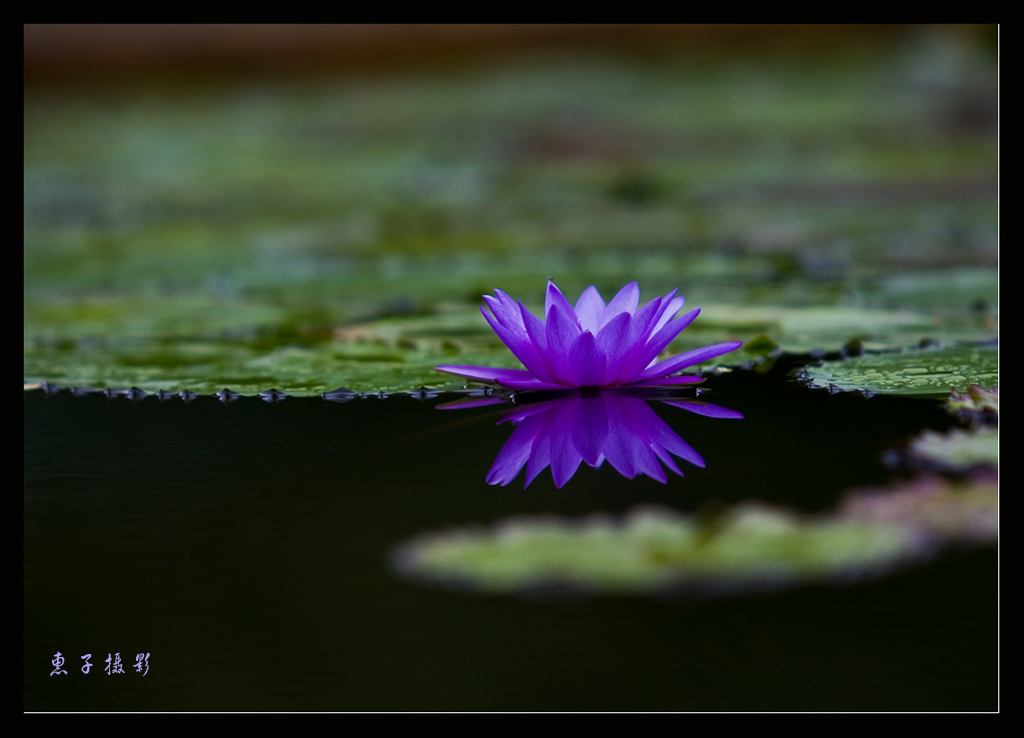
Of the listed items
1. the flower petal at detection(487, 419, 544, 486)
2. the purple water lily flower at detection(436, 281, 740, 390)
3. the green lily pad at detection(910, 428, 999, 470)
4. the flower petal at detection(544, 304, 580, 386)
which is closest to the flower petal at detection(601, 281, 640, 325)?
the purple water lily flower at detection(436, 281, 740, 390)

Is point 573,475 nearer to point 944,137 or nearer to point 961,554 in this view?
point 961,554

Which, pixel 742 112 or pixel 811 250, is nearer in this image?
pixel 811 250

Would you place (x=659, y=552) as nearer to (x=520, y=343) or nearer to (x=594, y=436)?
(x=594, y=436)

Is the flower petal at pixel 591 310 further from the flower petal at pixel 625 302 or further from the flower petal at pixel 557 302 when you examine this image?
the flower petal at pixel 557 302

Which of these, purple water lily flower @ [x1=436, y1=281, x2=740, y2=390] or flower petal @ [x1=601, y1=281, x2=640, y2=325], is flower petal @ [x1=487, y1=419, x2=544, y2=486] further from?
flower petal @ [x1=601, y1=281, x2=640, y2=325]

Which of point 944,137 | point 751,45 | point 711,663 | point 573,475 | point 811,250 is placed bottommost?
point 711,663

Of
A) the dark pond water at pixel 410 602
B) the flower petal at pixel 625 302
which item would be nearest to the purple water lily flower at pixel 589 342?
the flower petal at pixel 625 302

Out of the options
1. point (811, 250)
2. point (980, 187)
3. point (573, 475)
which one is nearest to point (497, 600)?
point (573, 475)
